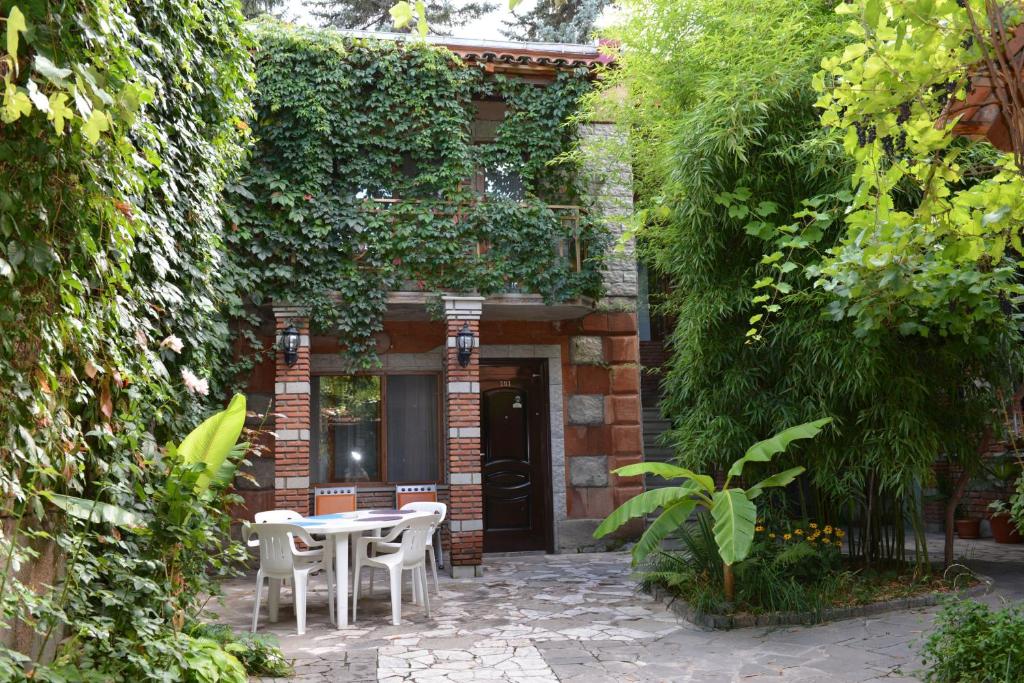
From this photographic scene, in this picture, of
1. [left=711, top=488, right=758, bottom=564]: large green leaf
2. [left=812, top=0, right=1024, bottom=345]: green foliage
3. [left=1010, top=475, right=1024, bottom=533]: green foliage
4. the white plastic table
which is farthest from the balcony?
[left=1010, top=475, right=1024, bottom=533]: green foliage

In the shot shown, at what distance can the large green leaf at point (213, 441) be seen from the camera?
15.7ft

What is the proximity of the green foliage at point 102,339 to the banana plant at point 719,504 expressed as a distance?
311cm

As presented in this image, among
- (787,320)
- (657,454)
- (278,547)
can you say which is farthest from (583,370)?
(278,547)

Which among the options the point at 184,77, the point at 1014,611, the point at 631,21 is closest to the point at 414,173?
the point at 631,21

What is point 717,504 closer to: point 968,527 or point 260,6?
point 968,527

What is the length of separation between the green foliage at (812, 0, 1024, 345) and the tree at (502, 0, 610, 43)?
12.2 metres

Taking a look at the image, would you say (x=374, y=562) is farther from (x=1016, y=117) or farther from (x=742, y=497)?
(x=1016, y=117)

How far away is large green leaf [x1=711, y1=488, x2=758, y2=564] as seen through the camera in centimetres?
579

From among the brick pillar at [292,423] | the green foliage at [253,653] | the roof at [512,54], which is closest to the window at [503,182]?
the roof at [512,54]

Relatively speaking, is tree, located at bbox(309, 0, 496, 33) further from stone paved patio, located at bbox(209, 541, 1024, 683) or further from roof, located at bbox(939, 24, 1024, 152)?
roof, located at bbox(939, 24, 1024, 152)

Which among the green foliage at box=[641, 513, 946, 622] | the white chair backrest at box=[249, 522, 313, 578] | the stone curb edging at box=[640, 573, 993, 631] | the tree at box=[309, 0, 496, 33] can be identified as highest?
the tree at box=[309, 0, 496, 33]

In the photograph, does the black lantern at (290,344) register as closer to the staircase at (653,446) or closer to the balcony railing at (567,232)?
the balcony railing at (567,232)

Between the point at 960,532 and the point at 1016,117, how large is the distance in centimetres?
1015

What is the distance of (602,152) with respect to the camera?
10953 millimetres
